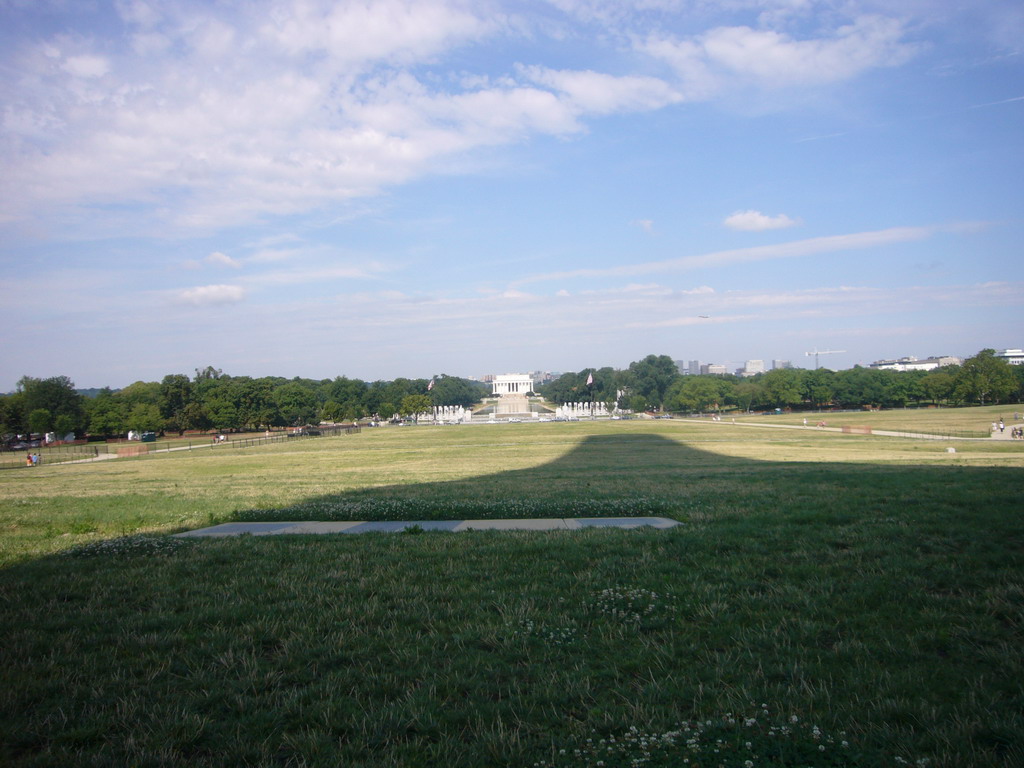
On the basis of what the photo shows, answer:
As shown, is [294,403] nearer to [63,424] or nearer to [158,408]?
[158,408]

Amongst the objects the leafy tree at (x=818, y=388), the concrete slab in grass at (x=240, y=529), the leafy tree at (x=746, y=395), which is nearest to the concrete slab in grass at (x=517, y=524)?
the concrete slab in grass at (x=240, y=529)

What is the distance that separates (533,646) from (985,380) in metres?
148

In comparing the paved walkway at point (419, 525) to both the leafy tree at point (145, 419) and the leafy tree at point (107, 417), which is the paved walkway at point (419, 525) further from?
the leafy tree at point (107, 417)

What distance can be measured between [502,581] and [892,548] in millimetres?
4985

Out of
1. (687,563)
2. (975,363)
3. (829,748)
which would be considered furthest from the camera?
(975,363)

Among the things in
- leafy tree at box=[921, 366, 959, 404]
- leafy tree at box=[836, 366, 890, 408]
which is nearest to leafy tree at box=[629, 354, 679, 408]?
leafy tree at box=[836, 366, 890, 408]

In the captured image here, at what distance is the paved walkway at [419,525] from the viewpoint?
12.1 m

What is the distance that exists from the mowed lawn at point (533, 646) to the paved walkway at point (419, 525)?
1000 millimetres

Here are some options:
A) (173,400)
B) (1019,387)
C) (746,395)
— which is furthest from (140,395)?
(1019,387)

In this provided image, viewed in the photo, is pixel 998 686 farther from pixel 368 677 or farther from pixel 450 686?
pixel 368 677

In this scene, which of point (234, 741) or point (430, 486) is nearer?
point (234, 741)

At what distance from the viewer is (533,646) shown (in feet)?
19.7

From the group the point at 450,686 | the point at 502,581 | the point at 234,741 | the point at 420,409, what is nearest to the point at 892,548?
the point at 502,581

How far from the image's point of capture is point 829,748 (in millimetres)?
4305
